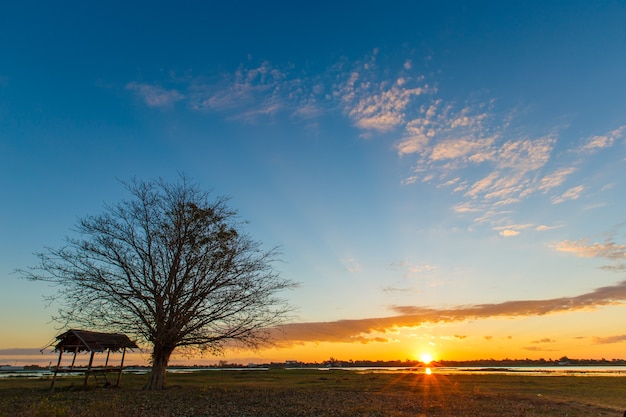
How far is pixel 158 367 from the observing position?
98.3 ft

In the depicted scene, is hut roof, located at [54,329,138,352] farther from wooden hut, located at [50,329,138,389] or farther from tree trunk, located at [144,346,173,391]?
tree trunk, located at [144,346,173,391]

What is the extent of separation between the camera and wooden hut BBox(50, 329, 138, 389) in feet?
108

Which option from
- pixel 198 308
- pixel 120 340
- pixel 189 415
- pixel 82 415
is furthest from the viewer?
pixel 120 340

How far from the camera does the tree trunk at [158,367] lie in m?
29.3

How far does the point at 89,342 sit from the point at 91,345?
32 centimetres

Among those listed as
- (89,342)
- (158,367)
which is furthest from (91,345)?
(158,367)

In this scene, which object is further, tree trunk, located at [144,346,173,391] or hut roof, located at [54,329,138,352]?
hut roof, located at [54,329,138,352]

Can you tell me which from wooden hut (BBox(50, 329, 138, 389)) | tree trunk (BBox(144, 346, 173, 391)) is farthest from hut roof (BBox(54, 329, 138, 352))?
tree trunk (BBox(144, 346, 173, 391))

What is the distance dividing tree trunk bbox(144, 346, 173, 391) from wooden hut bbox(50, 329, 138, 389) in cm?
565

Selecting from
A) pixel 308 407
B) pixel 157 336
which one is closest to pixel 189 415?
pixel 308 407

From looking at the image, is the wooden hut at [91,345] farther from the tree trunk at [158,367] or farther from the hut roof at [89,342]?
the tree trunk at [158,367]

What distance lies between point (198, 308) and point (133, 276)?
18.5 ft

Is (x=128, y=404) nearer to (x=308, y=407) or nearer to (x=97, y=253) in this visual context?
(x=308, y=407)

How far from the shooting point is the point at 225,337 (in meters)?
30.6
